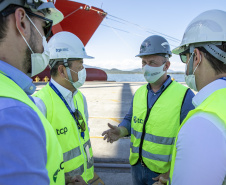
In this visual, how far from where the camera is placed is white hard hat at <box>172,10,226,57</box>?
127 cm

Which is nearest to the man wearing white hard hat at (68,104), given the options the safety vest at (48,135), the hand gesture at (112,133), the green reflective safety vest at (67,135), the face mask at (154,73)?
the green reflective safety vest at (67,135)

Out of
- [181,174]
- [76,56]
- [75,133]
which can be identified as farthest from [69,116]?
[181,174]

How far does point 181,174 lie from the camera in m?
0.97

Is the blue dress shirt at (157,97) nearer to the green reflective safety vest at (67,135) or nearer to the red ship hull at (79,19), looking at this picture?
the green reflective safety vest at (67,135)

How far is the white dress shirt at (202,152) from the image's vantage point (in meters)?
0.85

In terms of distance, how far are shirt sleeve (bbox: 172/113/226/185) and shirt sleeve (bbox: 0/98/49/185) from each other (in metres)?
0.74

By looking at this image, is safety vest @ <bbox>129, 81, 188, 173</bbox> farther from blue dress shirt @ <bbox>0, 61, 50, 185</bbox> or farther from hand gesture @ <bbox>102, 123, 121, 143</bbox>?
blue dress shirt @ <bbox>0, 61, 50, 185</bbox>

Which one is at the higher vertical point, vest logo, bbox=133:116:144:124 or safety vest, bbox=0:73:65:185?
safety vest, bbox=0:73:65:185

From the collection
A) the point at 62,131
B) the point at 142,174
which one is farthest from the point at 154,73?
the point at 62,131

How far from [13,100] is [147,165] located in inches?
74.8

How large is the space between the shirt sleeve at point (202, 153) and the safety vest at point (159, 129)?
117cm

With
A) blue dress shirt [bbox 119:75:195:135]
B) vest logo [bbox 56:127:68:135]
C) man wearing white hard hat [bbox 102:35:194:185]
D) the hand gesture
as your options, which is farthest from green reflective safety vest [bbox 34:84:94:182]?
blue dress shirt [bbox 119:75:195:135]

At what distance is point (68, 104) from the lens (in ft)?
7.16

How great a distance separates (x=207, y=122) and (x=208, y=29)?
80 cm
